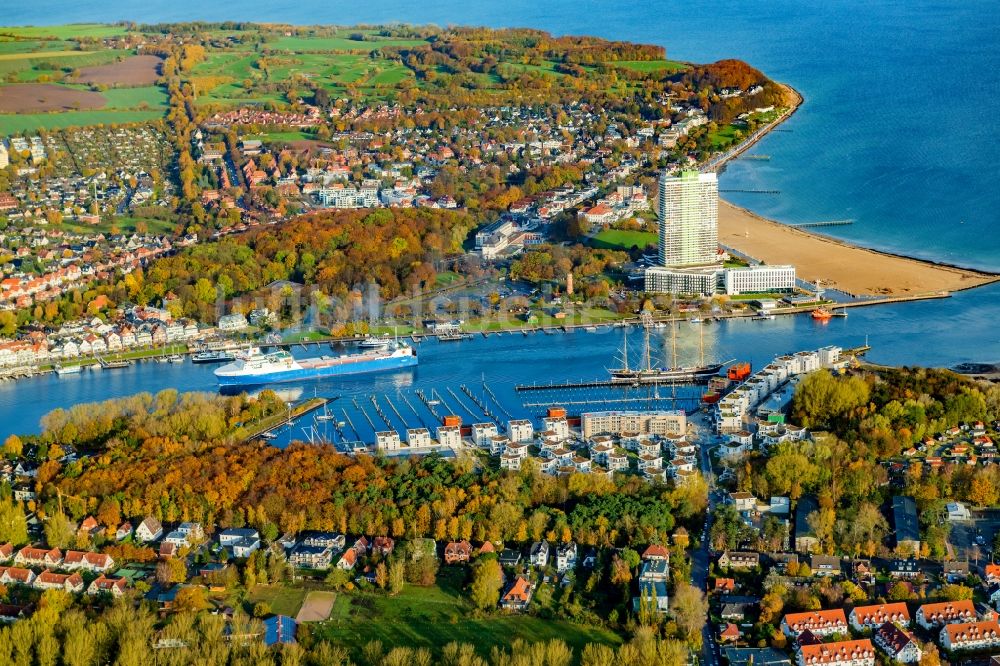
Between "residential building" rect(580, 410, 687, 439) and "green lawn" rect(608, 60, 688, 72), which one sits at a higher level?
"green lawn" rect(608, 60, 688, 72)

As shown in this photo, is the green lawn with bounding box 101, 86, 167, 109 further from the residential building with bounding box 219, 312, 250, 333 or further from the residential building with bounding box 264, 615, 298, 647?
the residential building with bounding box 264, 615, 298, 647

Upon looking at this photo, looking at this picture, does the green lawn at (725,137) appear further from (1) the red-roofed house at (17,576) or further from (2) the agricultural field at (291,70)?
(1) the red-roofed house at (17,576)

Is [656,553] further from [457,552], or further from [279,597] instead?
[279,597]

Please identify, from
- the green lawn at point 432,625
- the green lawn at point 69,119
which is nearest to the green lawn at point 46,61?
the green lawn at point 69,119

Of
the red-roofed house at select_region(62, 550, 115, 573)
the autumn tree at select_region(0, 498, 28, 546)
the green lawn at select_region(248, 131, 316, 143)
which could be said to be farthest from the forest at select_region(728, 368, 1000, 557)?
the green lawn at select_region(248, 131, 316, 143)

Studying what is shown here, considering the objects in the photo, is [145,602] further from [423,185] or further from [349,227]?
[423,185]
